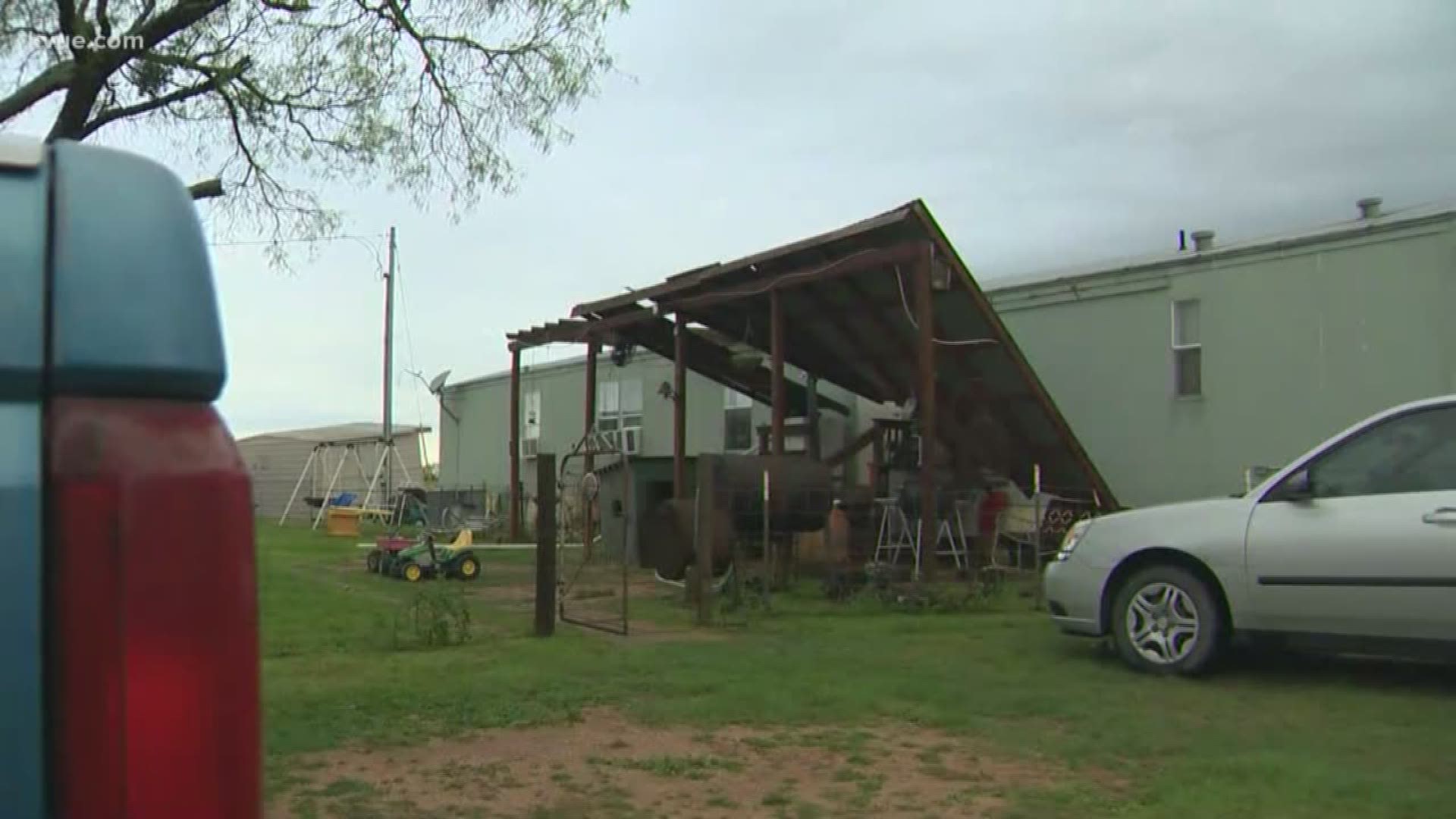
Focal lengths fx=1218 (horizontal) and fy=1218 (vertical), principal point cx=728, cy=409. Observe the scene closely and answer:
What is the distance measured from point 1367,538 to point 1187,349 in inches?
347

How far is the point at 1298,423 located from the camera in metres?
13.9

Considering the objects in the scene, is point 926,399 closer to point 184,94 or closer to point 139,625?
point 184,94

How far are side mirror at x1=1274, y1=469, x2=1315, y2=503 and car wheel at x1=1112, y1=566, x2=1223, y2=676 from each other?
2.41 feet

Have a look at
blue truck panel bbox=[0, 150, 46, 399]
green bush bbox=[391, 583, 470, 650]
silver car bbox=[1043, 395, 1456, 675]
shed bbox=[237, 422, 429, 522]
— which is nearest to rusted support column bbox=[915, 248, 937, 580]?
silver car bbox=[1043, 395, 1456, 675]

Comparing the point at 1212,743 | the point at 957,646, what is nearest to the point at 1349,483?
the point at 1212,743

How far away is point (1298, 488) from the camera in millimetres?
7121

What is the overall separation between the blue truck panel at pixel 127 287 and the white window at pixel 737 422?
65.1 feet

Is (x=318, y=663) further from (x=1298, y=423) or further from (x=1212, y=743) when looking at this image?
(x=1298, y=423)

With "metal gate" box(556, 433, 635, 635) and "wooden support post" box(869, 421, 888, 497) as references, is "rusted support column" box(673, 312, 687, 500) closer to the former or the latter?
"metal gate" box(556, 433, 635, 635)

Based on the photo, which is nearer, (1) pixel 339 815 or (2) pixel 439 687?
(1) pixel 339 815

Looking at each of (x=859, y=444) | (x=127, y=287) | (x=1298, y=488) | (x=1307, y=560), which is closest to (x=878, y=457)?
(x=859, y=444)

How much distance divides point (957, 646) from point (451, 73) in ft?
21.1

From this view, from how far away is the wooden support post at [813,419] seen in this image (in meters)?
16.7

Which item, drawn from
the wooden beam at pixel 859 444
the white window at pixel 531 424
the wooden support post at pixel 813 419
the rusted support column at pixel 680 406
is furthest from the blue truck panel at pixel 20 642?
the white window at pixel 531 424
